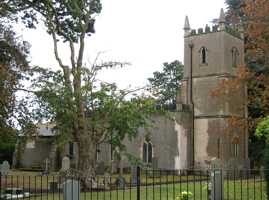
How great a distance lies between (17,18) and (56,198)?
8863mm

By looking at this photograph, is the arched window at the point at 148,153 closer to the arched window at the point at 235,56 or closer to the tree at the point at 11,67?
the arched window at the point at 235,56

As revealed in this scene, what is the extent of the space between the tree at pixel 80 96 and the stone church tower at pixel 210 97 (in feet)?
52.1

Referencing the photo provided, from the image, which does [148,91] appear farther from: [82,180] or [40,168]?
[40,168]

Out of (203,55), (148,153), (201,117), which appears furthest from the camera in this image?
(203,55)

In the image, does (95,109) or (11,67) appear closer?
(11,67)

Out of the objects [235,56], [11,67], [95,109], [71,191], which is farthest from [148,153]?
[71,191]

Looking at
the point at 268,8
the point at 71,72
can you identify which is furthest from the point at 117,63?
the point at 268,8

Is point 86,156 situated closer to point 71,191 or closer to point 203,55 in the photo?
point 71,191

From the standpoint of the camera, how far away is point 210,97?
41281 mm

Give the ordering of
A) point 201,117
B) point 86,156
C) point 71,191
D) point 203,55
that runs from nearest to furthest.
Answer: point 71,191
point 86,156
point 201,117
point 203,55

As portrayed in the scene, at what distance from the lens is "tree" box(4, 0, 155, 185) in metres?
24.1

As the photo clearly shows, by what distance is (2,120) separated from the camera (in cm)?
2161

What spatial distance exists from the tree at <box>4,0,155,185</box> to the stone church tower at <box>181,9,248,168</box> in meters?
15.9

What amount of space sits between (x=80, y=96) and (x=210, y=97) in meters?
18.7
